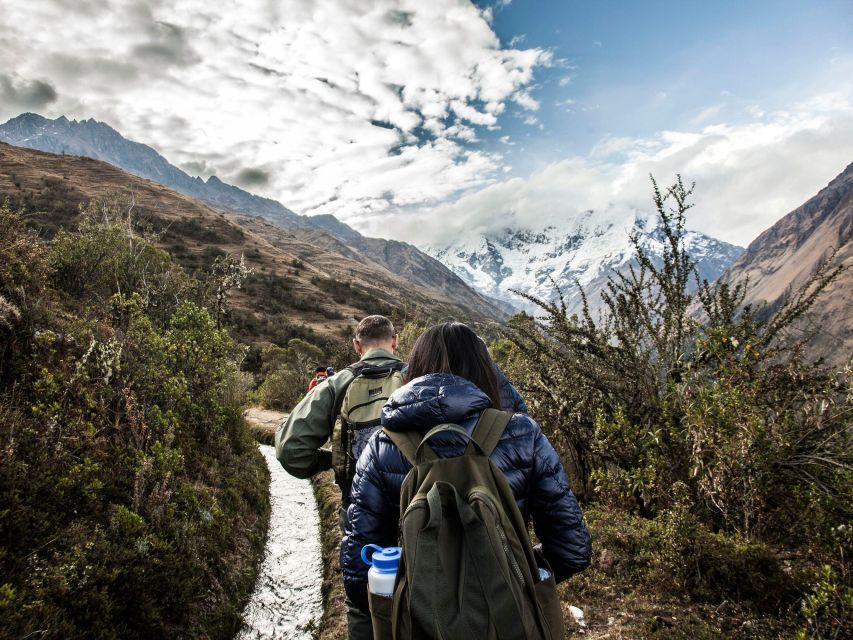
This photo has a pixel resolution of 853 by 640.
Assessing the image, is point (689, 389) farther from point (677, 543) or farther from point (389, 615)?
point (389, 615)

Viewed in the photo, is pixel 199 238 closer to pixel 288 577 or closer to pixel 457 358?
pixel 288 577

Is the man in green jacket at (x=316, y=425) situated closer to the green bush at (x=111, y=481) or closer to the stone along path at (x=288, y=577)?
the green bush at (x=111, y=481)

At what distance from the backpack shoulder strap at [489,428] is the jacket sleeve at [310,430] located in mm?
1665

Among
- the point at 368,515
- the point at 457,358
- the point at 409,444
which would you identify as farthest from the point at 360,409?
the point at 409,444

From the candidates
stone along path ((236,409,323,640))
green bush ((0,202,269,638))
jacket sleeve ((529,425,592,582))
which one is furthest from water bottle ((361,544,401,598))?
stone along path ((236,409,323,640))

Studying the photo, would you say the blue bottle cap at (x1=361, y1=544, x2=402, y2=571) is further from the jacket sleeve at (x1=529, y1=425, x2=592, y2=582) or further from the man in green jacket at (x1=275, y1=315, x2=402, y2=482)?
the man in green jacket at (x1=275, y1=315, x2=402, y2=482)

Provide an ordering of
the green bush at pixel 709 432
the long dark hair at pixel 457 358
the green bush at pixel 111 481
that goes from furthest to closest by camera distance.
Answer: the green bush at pixel 709 432 → the green bush at pixel 111 481 → the long dark hair at pixel 457 358

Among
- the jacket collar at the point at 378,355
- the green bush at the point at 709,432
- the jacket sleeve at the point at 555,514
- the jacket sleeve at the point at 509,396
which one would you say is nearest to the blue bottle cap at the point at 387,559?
the jacket sleeve at the point at 555,514

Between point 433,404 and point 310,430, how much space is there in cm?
171

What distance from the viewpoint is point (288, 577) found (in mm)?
6855

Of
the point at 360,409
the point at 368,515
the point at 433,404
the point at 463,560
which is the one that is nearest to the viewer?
the point at 463,560

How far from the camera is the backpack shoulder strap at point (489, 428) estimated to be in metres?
1.99

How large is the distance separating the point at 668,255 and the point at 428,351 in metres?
4.52

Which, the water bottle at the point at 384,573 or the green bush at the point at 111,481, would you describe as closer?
the water bottle at the point at 384,573
